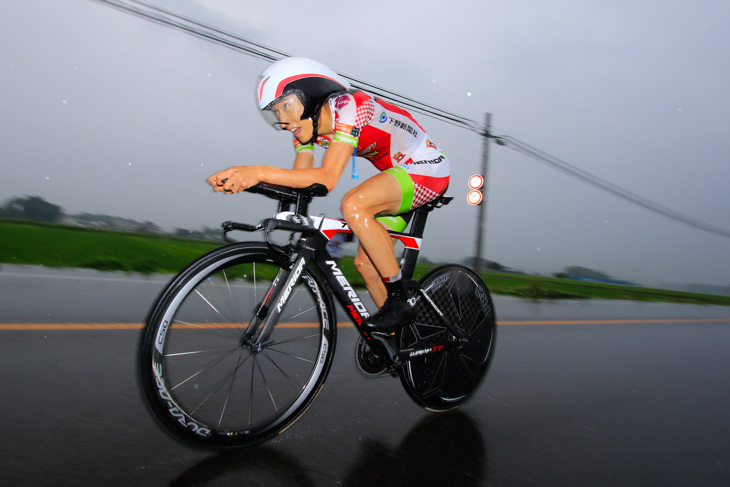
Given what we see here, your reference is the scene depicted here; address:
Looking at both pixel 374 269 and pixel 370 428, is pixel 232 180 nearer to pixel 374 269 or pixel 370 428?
pixel 374 269

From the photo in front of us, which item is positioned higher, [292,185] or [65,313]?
[292,185]

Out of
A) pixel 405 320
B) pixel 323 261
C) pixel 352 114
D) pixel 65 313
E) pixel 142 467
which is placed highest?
pixel 352 114

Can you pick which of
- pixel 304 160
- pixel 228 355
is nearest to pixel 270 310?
pixel 228 355

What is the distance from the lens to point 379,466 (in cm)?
222

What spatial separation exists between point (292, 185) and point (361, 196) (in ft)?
1.62

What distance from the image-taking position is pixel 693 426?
3398mm

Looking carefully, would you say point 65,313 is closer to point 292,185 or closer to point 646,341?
point 292,185

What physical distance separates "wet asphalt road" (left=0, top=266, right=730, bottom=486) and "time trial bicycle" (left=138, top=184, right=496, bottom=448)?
6.9 inches

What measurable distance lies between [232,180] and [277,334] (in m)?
0.95

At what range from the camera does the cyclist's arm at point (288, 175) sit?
2.06m

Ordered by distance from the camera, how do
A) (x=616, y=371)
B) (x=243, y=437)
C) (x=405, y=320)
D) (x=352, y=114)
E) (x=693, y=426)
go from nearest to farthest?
(x=243, y=437), (x=352, y=114), (x=405, y=320), (x=693, y=426), (x=616, y=371)

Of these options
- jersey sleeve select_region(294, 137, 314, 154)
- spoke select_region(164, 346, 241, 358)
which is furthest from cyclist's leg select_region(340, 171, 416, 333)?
spoke select_region(164, 346, 241, 358)

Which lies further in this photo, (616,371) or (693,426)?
(616,371)

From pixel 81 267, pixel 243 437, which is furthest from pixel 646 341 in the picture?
pixel 81 267
